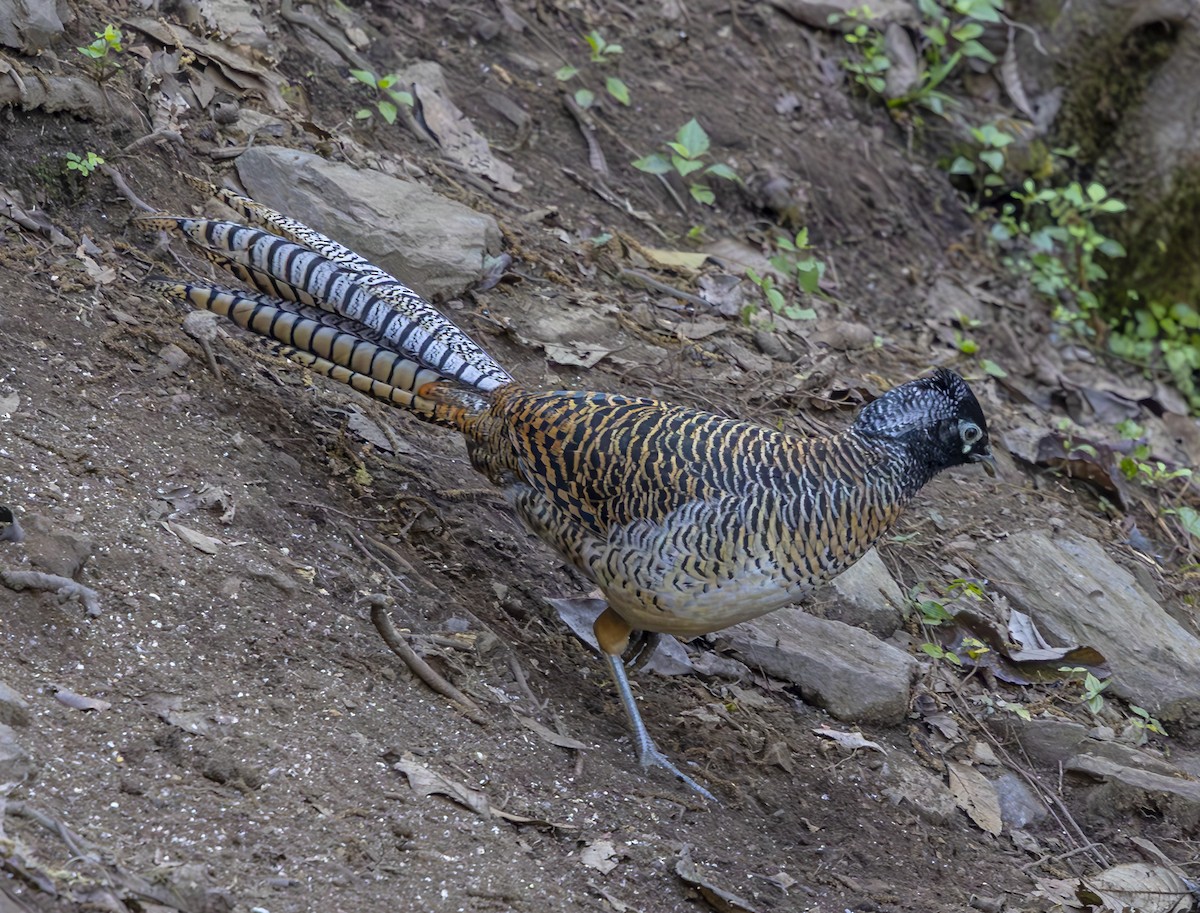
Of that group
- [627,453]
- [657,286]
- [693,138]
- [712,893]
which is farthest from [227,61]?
[712,893]

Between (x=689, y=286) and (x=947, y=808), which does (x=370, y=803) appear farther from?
(x=689, y=286)

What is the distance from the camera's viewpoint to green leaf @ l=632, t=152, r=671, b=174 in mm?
7113

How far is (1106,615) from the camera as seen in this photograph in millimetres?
5523

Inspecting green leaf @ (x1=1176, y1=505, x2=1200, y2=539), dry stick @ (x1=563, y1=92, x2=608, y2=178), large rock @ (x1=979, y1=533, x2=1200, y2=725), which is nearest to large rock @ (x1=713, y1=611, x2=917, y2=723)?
large rock @ (x1=979, y1=533, x2=1200, y2=725)

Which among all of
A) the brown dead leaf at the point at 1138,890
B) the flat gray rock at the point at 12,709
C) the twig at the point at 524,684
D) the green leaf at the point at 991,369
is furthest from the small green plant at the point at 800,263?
the flat gray rock at the point at 12,709

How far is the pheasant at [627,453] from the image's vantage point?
13.1 ft

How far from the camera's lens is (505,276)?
5961 mm

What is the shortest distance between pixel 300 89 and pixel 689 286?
7.21 ft

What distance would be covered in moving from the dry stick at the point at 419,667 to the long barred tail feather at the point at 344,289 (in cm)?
100

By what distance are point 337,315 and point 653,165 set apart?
3206 millimetres

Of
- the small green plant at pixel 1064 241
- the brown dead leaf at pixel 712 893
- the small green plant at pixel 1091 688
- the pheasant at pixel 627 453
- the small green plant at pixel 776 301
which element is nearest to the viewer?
the brown dead leaf at pixel 712 893

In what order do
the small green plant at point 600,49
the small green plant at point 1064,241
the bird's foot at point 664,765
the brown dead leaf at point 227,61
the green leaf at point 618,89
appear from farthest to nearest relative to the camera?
the small green plant at point 1064,241
the small green plant at point 600,49
the green leaf at point 618,89
the brown dead leaf at point 227,61
the bird's foot at point 664,765

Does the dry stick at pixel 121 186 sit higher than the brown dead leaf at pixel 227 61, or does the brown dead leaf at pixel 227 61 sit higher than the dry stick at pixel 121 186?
the brown dead leaf at pixel 227 61

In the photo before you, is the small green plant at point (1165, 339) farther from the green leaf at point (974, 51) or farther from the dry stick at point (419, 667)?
the dry stick at point (419, 667)
